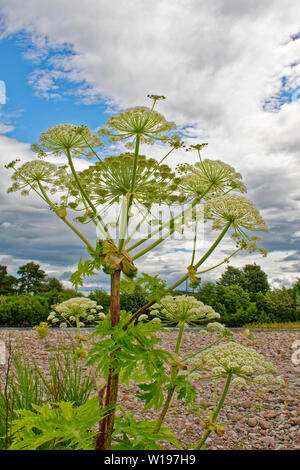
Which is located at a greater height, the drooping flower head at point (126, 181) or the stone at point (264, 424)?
the drooping flower head at point (126, 181)

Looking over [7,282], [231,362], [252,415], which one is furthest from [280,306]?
[7,282]

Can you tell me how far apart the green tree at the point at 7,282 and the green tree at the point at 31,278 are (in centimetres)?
90

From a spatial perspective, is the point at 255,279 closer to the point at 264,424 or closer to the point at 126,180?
the point at 264,424

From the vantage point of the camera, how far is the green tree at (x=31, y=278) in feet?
76.5

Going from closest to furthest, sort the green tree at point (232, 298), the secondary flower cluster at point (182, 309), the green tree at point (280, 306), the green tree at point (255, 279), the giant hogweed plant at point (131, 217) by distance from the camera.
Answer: the giant hogweed plant at point (131, 217)
the secondary flower cluster at point (182, 309)
the green tree at point (232, 298)
the green tree at point (280, 306)
the green tree at point (255, 279)

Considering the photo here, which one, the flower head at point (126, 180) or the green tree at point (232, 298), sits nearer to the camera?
the flower head at point (126, 180)

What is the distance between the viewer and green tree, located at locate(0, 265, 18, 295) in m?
24.1

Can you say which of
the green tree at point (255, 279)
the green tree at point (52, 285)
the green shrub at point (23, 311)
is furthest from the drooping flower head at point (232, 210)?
the green tree at point (52, 285)

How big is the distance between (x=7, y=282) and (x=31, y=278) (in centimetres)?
221

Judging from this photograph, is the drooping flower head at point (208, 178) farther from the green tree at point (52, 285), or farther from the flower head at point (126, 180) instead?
the green tree at point (52, 285)

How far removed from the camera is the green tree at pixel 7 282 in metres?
24.1

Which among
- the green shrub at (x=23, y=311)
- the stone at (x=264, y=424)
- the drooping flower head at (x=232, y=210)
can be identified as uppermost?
the drooping flower head at (x=232, y=210)

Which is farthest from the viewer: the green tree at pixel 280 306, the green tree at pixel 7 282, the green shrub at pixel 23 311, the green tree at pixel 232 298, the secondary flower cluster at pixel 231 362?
the green tree at pixel 7 282
